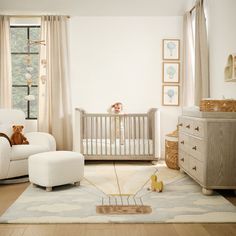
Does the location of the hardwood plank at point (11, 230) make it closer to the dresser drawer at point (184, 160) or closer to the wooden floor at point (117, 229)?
the wooden floor at point (117, 229)

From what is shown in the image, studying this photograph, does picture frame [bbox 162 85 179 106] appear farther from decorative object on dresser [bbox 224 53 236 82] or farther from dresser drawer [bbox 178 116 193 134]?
decorative object on dresser [bbox 224 53 236 82]

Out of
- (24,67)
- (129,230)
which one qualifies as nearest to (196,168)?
(129,230)

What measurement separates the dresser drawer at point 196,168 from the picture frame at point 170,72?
233 centimetres

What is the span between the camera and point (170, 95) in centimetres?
597

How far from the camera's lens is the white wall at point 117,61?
19.4 ft

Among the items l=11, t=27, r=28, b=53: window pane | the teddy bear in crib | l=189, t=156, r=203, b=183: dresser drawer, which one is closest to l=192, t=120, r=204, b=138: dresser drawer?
l=189, t=156, r=203, b=183: dresser drawer

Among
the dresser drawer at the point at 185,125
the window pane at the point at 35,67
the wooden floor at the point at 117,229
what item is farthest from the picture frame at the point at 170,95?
the wooden floor at the point at 117,229

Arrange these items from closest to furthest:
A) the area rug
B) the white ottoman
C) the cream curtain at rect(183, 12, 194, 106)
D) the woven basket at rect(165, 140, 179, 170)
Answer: the area rug
the white ottoman
the woven basket at rect(165, 140, 179, 170)
the cream curtain at rect(183, 12, 194, 106)

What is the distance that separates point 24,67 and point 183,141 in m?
3.24

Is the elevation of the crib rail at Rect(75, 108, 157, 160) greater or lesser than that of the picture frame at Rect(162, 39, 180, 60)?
lesser

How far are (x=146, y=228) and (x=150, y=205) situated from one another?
0.56 metres

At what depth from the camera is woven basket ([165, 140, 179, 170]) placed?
4830mm

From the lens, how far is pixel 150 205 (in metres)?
3.02

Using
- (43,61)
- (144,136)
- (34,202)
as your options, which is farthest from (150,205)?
(43,61)
